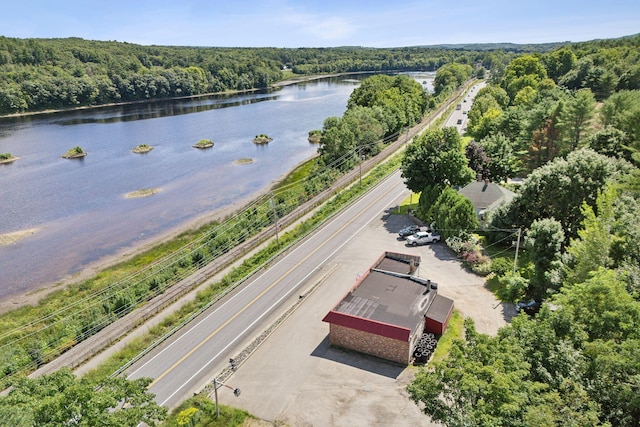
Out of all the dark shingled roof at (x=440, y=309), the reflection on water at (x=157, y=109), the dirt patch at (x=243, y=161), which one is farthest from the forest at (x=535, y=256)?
the reflection on water at (x=157, y=109)

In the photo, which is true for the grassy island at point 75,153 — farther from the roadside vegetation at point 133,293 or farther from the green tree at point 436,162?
the green tree at point 436,162

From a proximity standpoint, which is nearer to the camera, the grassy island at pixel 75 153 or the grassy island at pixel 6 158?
the grassy island at pixel 6 158

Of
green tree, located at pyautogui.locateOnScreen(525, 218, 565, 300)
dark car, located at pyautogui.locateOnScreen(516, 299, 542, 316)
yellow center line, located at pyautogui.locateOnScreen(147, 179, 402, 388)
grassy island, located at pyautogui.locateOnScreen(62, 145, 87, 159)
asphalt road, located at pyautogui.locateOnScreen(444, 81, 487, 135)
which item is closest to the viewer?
yellow center line, located at pyautogui.locateOnScreen(147, 179, 402, 388)

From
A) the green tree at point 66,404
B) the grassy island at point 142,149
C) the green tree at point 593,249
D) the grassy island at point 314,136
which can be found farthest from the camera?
the grassy island at point 314,136

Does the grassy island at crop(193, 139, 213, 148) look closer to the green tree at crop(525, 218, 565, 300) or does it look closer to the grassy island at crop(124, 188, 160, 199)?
the grassy island at crop(124, 188, 160, 199)

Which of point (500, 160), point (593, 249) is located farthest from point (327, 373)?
point (500, 160)

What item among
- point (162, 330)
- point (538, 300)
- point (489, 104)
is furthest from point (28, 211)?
point (489, 104)

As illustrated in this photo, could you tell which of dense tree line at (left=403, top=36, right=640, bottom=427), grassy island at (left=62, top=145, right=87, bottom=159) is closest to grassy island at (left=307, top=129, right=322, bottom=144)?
grassy island at (left=62, top=145, right=87, bottom=159)
